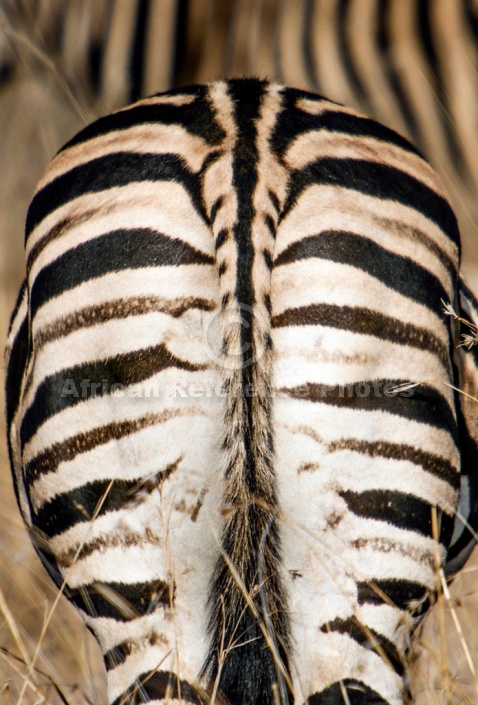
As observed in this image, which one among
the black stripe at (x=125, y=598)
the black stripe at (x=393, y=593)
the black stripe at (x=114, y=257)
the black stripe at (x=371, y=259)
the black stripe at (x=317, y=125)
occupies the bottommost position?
the black stripe at (x=393, y=593)

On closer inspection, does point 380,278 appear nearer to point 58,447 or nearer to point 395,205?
point 395,205

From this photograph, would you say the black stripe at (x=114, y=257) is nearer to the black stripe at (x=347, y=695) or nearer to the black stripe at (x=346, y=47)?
the black stripe at (x=347, y=695)

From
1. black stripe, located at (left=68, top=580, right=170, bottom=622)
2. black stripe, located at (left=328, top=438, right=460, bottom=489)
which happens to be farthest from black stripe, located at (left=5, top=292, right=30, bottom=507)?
black stripe, located at (left=328, top=438, right=460, bottom=489)

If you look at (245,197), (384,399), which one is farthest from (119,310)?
(384,399)

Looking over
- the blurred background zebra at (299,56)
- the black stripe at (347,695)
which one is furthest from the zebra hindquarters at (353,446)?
the blurred background zebra at (299,56)

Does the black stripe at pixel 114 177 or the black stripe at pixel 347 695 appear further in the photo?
the black stripe at pixel 114 177

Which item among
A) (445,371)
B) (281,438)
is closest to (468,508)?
(445,371)
